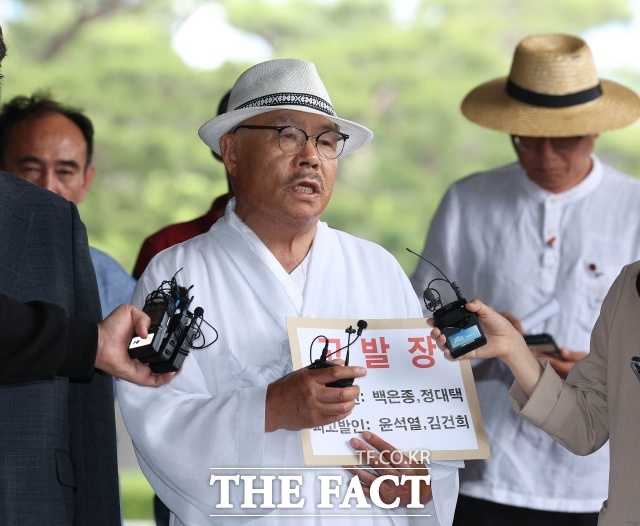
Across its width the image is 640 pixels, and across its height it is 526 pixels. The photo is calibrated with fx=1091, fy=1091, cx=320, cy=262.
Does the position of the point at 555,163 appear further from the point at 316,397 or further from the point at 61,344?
the point at 61,344

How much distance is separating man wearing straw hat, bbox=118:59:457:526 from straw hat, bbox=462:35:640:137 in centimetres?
102

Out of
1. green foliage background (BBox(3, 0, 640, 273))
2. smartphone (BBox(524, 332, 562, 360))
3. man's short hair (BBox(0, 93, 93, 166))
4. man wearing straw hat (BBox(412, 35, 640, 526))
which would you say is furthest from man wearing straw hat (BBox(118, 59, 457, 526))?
green foliage background (BBox(3, 0, 640, 273))

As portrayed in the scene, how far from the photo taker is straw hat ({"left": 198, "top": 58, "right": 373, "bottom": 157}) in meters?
2.74

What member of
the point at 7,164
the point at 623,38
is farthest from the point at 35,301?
the point at 623,38

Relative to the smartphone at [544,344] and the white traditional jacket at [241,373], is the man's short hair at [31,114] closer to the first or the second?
the white traditional jacket at [241,373]

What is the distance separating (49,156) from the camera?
12.5 feet

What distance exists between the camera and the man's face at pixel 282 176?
2.71 m

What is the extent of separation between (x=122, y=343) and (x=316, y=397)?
0.42m

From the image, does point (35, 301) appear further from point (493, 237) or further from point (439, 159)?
point (439, 159)

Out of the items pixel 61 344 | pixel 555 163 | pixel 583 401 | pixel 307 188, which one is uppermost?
pixel 555 163

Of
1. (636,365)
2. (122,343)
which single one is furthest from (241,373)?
(636,365)

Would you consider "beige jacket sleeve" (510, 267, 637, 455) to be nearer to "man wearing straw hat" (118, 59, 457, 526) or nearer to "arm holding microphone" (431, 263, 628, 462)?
"arm holding microphone" (431, 263, 628, 462)

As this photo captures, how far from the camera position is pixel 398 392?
253 centimetres

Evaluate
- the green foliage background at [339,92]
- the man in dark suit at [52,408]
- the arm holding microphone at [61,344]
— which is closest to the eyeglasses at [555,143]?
the man in dark suit at [52,408]
